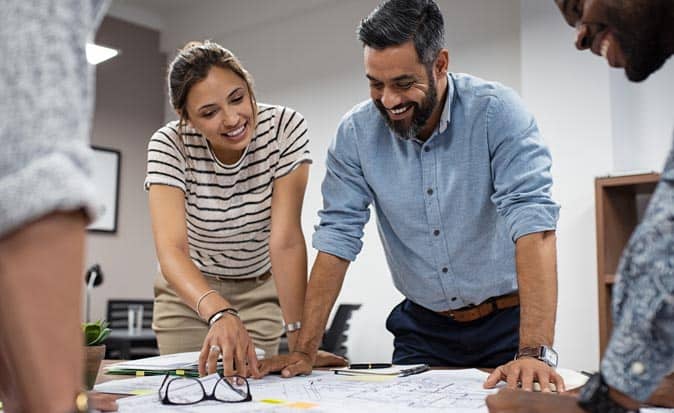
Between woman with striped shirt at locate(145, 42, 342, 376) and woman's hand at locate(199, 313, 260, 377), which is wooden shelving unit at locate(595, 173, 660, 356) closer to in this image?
woman with striped shirt at locate(145, 42, 342, 376)

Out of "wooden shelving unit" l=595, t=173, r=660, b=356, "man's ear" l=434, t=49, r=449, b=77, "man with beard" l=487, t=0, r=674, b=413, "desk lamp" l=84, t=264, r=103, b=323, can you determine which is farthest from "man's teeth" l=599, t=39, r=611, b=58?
"desk lamp" l=84, t=264, r=103, b=323

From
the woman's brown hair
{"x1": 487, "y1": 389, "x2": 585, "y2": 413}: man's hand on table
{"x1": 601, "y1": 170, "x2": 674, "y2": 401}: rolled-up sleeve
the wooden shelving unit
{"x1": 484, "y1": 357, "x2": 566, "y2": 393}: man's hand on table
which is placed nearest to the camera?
{"x1": 601, "y1": 170, "x2": 674, "y2": 401}: rolled-up sleeve

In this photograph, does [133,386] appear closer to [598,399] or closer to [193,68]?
[193,68]

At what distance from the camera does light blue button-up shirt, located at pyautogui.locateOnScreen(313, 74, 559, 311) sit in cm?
177

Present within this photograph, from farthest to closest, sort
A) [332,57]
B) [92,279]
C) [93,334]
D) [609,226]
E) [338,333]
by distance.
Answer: [332,57]
[92,279]
[338,333]
[609,226]
[93,334]

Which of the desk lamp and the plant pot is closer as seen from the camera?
the plant pot

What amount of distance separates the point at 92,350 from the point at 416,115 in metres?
0.93

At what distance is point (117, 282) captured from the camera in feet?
19.2

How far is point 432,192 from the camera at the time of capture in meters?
1.81

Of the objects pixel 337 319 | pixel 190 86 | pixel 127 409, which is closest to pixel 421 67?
pixel 190 86

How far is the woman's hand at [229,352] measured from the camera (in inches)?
57.4

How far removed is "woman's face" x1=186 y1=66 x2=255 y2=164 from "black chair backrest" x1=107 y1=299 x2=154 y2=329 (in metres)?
3.98

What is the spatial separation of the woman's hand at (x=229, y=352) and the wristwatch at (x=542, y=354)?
56cm

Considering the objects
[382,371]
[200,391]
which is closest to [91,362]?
[200,391]
